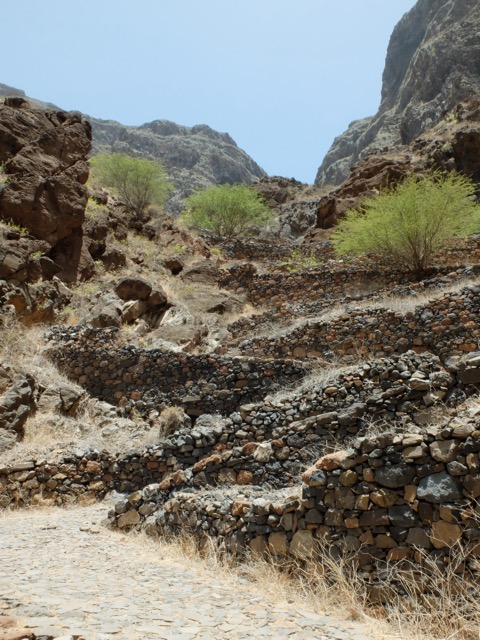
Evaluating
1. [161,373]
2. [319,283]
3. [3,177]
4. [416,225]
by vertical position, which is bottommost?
[161,373]

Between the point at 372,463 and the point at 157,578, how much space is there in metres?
2.46

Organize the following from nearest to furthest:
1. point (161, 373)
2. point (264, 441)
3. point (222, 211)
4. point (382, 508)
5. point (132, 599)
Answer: point (132, 599) → point (382, 508) → point (264, 441) → point (161, 373) → point (222, 211)

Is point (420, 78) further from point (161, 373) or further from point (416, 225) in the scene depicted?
point (161, 373)

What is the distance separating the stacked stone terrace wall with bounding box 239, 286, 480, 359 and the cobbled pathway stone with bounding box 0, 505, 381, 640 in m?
7.24

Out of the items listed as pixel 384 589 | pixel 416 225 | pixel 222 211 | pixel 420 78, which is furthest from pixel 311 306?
pixel 420 78

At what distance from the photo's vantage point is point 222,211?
2889cm

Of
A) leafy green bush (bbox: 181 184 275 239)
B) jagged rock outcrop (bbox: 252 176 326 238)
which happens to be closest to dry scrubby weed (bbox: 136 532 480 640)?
leafy green bush (bbox: 181 184 275 239)

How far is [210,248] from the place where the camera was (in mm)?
24844

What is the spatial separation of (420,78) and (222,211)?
4037 centimetres

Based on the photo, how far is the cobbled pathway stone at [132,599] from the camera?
3289 millimetres

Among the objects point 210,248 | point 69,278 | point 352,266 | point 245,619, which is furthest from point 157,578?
point 210,248

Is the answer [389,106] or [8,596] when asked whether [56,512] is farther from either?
[389,106]

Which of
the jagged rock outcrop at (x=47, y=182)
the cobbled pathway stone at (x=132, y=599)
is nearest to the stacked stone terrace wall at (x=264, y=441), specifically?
the cobbled pathway stone at (x=132, y=599)

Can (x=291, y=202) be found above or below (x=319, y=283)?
above
